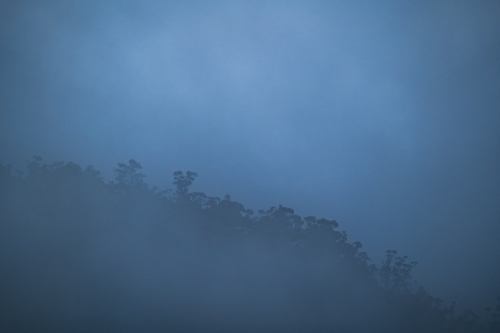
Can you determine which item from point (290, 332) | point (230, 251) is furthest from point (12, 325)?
point (290, 332)

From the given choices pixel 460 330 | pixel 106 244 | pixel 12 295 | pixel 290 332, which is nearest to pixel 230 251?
pixel 290 332

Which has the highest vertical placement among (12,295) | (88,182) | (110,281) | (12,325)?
(88,182)

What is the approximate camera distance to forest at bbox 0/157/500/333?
20.8m

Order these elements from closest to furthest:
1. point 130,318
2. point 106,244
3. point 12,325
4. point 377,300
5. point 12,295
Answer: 1. point 12,325
2. point 12,295
3. point 130,318
4. point 106,244
5. point 377,300

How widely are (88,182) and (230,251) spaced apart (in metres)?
11.1

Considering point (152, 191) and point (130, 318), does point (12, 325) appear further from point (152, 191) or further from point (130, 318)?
point (152, 191)

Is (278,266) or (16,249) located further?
(278,266)

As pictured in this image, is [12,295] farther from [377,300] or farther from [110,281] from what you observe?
[377,300]

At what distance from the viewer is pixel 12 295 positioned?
1953cm

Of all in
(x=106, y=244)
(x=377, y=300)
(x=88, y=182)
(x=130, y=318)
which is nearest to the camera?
(x=130, y=318)

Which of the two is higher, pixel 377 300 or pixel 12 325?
pixel 377 300

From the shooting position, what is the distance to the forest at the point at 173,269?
20797 mm

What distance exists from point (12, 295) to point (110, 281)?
5.04 m

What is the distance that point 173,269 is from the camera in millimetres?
24109
